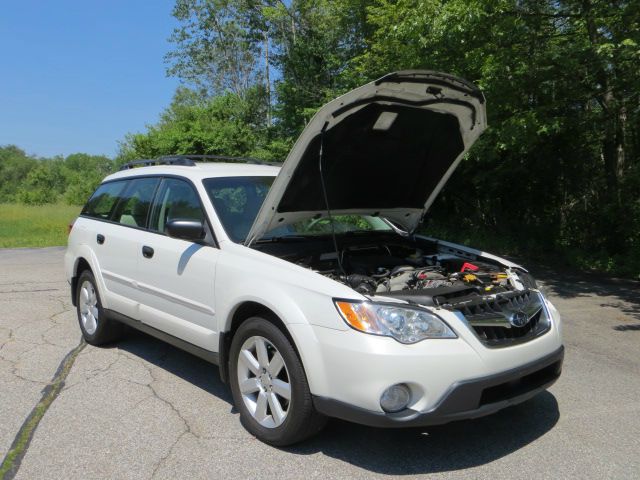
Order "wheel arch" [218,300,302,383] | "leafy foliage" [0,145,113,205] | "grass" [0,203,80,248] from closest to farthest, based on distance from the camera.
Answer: "wheel arch" [218,300,302,383], "grass" [0,203,80,248], "leafy foliage" [0,145,113,205]

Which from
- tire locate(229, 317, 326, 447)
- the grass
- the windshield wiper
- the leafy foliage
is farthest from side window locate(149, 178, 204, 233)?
the leafy foliage

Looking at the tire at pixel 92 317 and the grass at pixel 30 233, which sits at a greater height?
the tire at pixel 92 317

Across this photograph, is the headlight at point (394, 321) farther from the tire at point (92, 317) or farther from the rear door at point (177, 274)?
the tire at point (92, 317)

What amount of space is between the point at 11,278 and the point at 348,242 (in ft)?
26.4

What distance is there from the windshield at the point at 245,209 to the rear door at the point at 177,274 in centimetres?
15

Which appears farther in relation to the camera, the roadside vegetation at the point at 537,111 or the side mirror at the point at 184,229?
the roadside vegetation at the point at 537,111

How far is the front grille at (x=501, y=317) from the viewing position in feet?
11.0

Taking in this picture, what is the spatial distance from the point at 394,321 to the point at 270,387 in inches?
38.0

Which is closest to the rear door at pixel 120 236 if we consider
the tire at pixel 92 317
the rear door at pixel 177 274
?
the rear door at pixel 177 274

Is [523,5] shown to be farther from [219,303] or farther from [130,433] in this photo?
[130,433]

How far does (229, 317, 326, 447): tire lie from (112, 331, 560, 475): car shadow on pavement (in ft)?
0.63

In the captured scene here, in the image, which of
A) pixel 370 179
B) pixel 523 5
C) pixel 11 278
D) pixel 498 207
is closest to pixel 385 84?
pixel 370 179

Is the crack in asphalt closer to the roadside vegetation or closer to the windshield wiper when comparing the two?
the windshield wiper

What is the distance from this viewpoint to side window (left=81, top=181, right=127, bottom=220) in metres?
5.84
